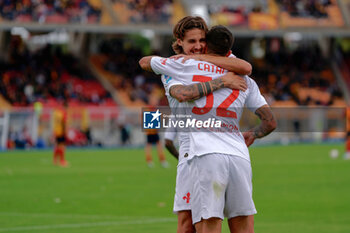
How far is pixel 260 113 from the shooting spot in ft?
17.0

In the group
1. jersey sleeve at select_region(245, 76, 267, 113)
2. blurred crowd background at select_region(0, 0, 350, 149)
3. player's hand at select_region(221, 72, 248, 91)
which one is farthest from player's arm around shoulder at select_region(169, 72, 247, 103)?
blurred crowd background at select_region(0, 0, 350, 149)

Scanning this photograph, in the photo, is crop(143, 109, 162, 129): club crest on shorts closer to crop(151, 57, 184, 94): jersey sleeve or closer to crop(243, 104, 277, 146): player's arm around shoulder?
crop(151, 57, 184, 94): jersey sleeve

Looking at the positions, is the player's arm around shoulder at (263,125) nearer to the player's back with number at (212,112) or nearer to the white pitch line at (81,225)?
the player's back with number at (212,112)

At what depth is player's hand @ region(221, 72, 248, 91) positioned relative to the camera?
4.82 m

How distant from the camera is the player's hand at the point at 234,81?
4.82 metres

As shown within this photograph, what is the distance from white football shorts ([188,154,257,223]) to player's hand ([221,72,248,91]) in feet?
1.65

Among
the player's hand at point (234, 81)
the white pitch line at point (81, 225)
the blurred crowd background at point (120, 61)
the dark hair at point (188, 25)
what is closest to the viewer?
the player's hand at point (234, 81)

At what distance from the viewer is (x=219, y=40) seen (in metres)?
4.86

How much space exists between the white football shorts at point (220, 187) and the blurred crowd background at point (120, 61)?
111 feet

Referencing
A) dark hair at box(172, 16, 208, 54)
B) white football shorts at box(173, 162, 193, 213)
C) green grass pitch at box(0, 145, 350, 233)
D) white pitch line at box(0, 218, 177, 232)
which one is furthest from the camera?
green grass pitch at box(0, 145, 350, 233)

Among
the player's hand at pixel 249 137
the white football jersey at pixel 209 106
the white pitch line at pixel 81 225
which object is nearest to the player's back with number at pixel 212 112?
the white football jersey at pixel 209 106

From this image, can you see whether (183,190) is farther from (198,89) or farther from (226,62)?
(226,62)

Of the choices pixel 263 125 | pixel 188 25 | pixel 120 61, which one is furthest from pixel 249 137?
pixel 120 61

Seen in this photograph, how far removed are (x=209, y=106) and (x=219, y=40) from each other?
19.0 inches
